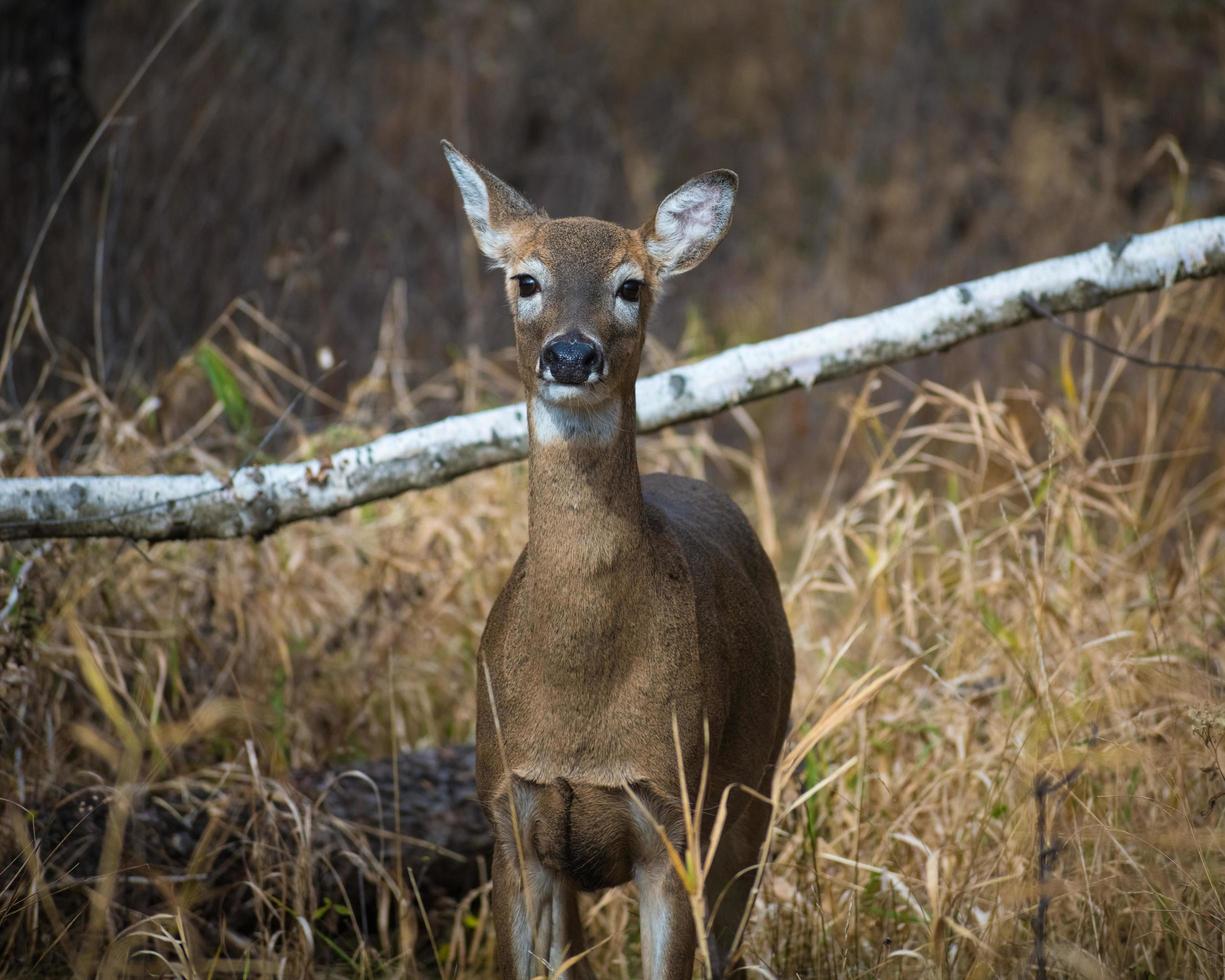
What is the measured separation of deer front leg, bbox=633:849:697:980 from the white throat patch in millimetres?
865

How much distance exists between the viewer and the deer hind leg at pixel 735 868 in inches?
154

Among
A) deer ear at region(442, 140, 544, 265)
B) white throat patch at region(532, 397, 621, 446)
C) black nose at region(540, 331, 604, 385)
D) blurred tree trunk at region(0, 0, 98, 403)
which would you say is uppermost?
blurred tree trunk at region(0, 0, 98, 403)

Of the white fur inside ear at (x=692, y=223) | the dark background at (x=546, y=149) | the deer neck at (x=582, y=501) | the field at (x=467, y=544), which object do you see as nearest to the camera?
the deer neck at (x=582, y=501)

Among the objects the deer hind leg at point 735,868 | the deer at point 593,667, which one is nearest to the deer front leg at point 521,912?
the deer at point 593,667

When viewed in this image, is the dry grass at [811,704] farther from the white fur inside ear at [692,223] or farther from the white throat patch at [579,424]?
the white fur inside ear at [692,223]

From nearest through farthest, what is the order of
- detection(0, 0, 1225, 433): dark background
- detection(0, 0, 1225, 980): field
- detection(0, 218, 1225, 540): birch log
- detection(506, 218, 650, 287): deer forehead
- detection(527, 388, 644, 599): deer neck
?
detection(527, 388, 644, 599): deer neck
detection(506, 218, 650, 287): deer forehead
detection(0, 0, 1225, 980): field
detection(0, 218, 1225, 540): birch log
detection(0, 0, 1225, 433): dark background

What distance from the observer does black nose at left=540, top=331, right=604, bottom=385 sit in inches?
124

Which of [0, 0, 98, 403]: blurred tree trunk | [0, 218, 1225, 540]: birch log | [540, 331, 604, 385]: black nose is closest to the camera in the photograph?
[540, 331, 604, 385]: black nose

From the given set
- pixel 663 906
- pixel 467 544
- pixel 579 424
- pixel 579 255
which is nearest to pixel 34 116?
pixel 467 544

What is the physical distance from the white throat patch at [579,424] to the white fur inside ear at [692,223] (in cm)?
55

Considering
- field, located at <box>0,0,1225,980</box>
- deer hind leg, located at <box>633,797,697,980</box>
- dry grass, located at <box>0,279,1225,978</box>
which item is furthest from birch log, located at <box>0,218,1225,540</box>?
deer hind leg, located at <box>633,797,697,980</box>

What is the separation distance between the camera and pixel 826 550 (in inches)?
261

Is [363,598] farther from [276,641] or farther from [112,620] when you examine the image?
[112,620]

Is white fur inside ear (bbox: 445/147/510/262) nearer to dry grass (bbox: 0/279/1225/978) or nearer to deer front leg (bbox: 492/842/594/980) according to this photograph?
dry grass (bbox: 0/279/1225/978)
